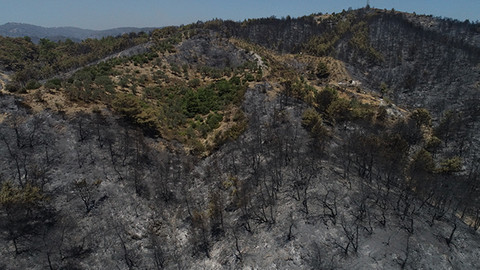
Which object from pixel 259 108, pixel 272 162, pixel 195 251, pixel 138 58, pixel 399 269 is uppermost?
pixel 138 58

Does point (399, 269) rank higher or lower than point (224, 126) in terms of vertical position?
lower

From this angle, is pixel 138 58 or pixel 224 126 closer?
pixel 224 126

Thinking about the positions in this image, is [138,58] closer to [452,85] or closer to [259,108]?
[259,108]

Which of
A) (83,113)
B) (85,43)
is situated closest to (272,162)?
(83,113)

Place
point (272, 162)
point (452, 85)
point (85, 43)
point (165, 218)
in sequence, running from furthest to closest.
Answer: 1. point (85, 43)
2. point (452, 85)
3. point (272, 162)
4. point (165, 218)

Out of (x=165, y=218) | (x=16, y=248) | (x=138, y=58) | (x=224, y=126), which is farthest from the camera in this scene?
(x=138, y=58)

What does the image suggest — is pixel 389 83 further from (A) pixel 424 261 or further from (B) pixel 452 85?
(A) pixel 424 261
